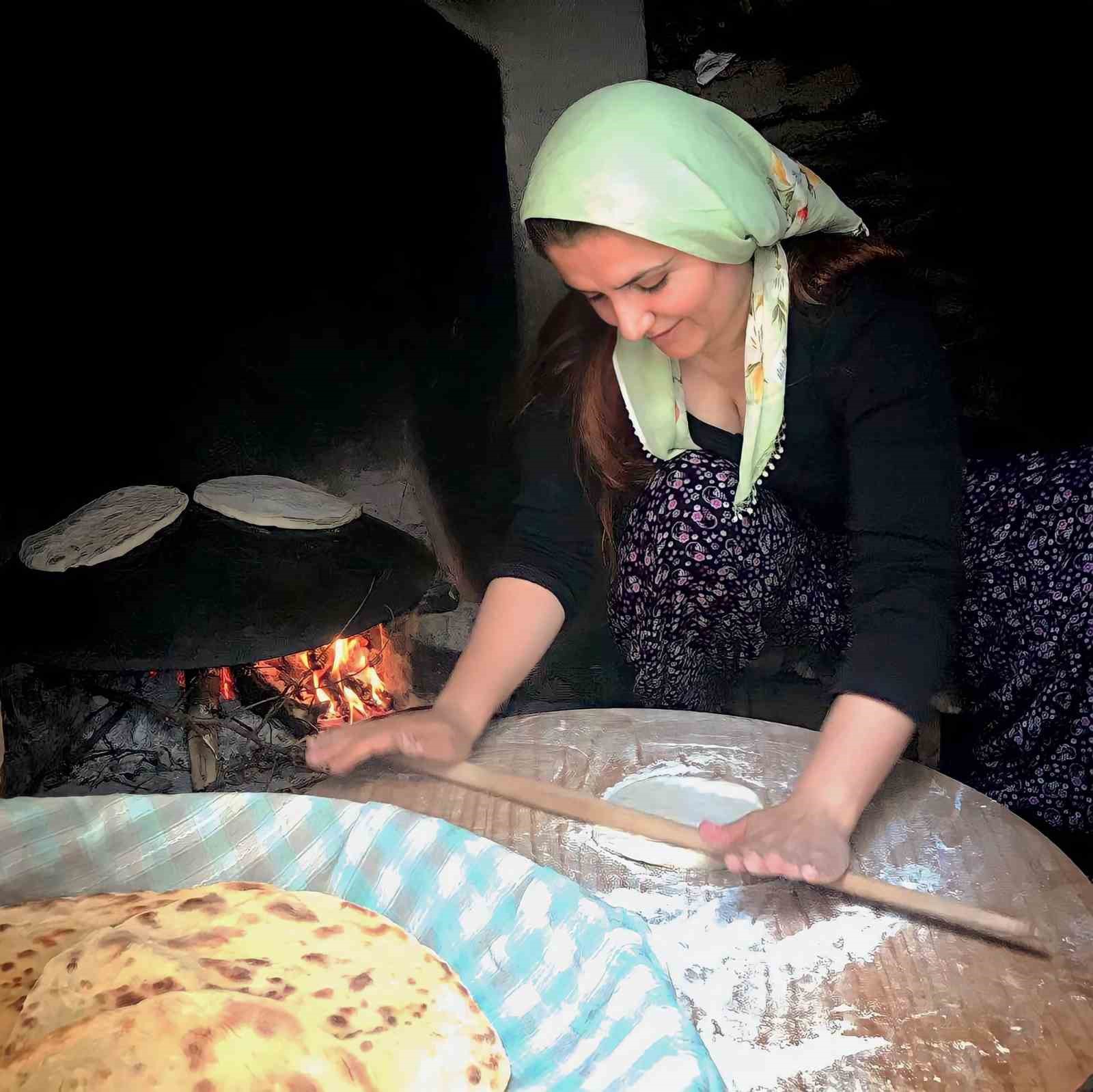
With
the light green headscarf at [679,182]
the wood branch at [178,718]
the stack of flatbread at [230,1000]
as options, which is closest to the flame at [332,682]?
the wood branch at [178,718]

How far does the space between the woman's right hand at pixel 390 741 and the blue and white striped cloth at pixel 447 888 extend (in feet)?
0.75

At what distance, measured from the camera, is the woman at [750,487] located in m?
1.07

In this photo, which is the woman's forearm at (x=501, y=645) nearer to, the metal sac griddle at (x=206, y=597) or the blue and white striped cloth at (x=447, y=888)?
the metal sac griddle at (x=206, y=597)

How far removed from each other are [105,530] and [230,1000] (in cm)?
113

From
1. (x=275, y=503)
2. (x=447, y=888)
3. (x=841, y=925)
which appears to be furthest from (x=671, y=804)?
(x=275, y=503)

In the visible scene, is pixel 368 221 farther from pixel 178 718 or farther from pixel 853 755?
pixel 853 755

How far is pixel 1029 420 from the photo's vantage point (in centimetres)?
151

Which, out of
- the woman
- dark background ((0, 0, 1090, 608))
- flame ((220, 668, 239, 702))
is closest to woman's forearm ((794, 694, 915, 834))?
the woman

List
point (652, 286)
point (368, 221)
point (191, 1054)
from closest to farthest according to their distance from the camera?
point (191, 1054), point (652, 286), point (368, 221)

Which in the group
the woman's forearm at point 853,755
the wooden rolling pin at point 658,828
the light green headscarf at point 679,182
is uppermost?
the light green headscarf at point 679,182

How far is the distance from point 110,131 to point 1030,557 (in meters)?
1.55

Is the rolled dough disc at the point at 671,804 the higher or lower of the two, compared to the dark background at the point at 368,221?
lower

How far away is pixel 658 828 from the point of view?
947 millimetres

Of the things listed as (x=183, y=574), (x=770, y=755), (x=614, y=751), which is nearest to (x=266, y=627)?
(x=183, y=574)
